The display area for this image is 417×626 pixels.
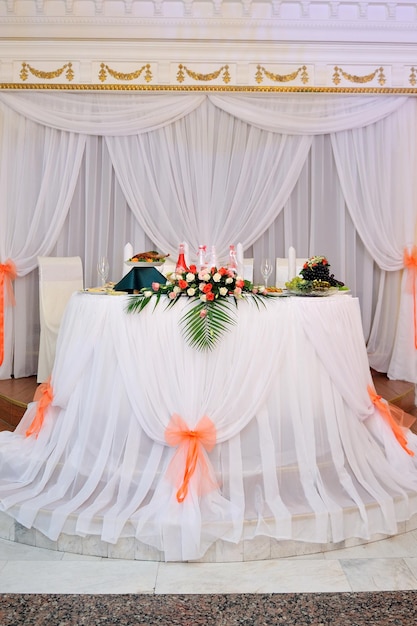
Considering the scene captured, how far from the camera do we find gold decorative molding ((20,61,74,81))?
6043 mm

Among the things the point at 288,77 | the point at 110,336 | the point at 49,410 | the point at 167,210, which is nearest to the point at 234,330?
the point at 110,336

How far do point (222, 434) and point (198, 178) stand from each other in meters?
3.84

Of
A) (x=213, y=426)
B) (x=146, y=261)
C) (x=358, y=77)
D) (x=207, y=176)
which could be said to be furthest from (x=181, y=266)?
(x=358, y=77)

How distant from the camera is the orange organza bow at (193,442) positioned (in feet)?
9.50

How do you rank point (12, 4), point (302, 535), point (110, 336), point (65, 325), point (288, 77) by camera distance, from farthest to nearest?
point (288, 77) < point (12, 4) < point (65, 325) < point (110, 336) < point (302, 535)

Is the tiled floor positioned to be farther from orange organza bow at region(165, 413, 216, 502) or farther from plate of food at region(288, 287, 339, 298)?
plate of food at region(288, 287, 339, 298)

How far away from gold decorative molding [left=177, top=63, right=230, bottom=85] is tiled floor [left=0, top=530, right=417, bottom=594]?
4.93 metres

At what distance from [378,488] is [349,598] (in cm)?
77

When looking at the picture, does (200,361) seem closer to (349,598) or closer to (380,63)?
(349,598)

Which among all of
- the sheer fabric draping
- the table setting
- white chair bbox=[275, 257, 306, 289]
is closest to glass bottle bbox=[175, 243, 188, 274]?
the table setting

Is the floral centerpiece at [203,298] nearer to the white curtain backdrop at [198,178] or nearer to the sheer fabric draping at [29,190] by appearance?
the white curtain backdrop at [198,178]

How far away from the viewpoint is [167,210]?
6273 mm

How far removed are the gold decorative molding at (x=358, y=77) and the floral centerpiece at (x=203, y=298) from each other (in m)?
3.93

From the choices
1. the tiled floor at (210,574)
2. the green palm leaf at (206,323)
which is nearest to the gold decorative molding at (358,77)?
the green palm leaf at (206,323)
